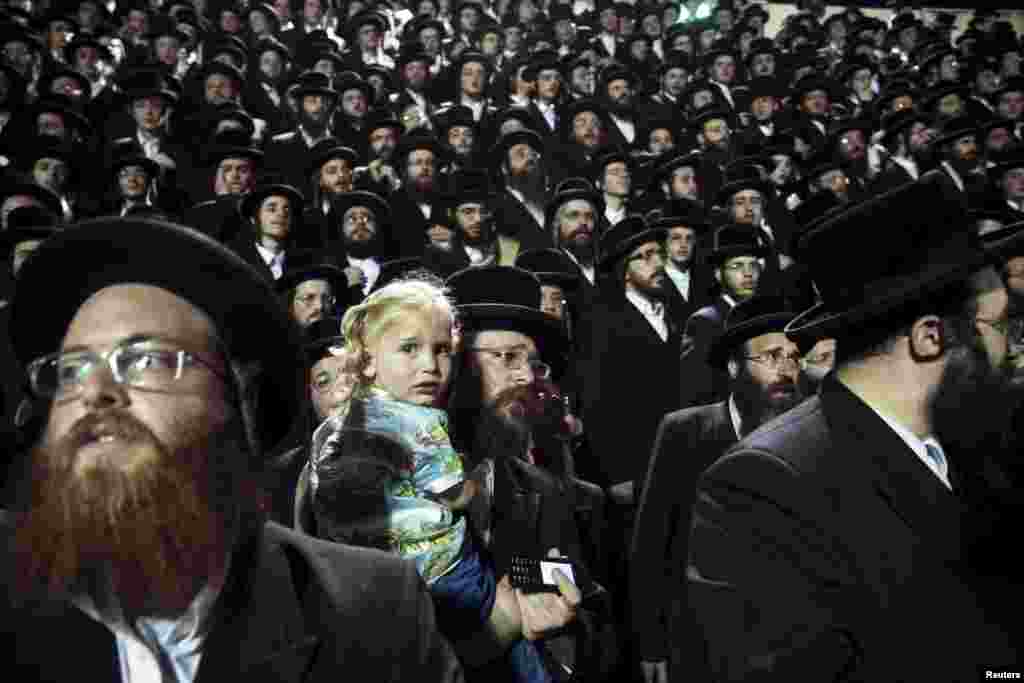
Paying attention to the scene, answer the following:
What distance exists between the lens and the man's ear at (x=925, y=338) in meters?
2.10

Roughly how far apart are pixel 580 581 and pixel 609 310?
11.1 ft

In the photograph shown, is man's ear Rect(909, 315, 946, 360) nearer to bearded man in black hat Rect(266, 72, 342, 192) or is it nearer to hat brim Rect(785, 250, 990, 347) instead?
hat brim Rect(785, 250, 990, 347)

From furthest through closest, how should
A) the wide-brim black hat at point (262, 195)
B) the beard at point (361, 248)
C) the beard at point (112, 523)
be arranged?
1. the beard at point (361, 248)
2. the wide-brim black hat at point (262, 195)
3. the beard at point (112, 523)

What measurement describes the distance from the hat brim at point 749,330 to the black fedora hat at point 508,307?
923 mm

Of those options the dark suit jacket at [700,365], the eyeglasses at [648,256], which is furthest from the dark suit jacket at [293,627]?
the eyeglasses at [648,256]

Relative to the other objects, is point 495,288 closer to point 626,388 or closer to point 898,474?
point 898,474

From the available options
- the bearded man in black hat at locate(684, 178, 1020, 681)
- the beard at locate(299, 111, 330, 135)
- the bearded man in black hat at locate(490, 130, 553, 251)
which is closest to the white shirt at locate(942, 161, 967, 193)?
the bearded man in black hat at locate(490, 130, 553, 251)

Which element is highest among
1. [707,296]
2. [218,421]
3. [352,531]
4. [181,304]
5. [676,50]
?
[676,50]

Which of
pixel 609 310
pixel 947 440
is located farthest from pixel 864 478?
pixel 609 310

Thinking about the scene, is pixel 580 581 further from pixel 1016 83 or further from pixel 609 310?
pixel 1016 83

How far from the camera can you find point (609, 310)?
19.5ft

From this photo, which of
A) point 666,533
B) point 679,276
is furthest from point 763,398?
point 679,276

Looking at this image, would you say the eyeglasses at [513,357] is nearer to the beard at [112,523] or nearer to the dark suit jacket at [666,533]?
the dark suit jacket at [666,533]

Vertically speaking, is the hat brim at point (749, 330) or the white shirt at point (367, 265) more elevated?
the white shirt at point (367, 265)
